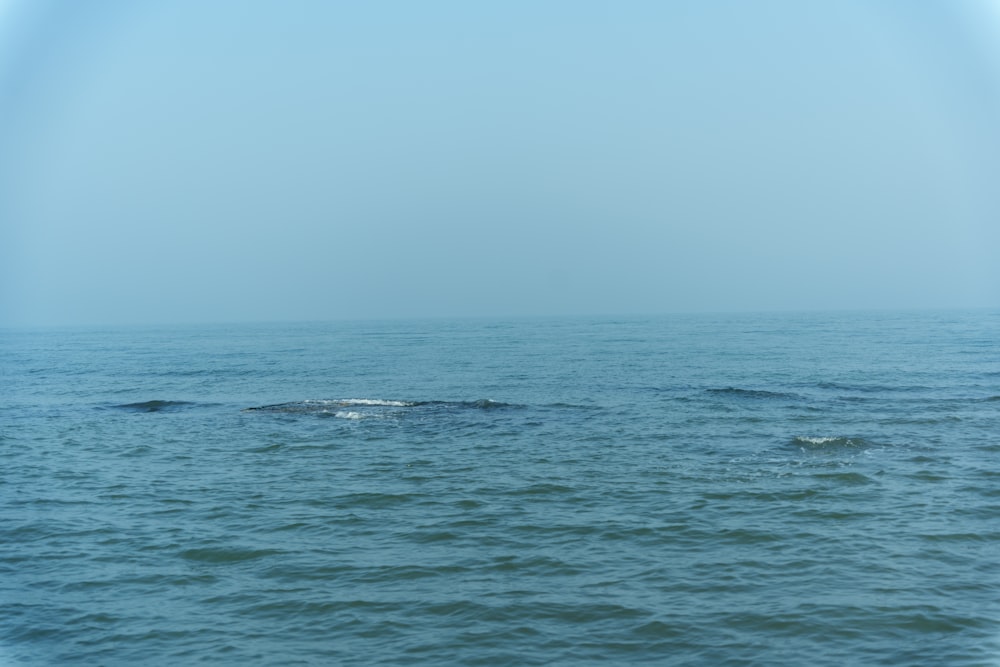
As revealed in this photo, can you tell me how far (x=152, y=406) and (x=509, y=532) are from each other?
26.3 metres

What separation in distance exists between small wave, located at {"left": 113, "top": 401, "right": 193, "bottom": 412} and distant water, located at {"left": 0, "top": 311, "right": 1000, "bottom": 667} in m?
0.89

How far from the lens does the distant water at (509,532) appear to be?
1124 centimetres

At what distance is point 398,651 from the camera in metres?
11.0

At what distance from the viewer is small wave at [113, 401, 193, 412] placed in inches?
1411

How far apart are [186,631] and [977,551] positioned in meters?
13.8

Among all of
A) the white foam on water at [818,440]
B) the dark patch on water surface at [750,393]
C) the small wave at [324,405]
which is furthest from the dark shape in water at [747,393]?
the small wave at [324,405]

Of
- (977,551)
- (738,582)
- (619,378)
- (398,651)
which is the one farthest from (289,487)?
(619,378)

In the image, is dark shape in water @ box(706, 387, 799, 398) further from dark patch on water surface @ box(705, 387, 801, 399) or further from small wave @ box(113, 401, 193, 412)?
small wave @ box(113, 401, 193, 412)

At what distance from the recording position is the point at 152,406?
1433 inches

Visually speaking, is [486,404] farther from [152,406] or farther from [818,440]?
[152,406]

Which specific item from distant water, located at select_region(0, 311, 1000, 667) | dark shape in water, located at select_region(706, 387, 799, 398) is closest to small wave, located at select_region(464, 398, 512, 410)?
distant water, located at select_region(0, 311, 1000, 667)

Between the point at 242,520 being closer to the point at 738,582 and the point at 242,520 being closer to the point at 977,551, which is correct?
the point at 738,582

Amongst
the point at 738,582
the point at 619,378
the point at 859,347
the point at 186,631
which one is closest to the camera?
the point at 186,631

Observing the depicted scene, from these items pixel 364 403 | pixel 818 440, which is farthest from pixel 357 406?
pixel 818 440
